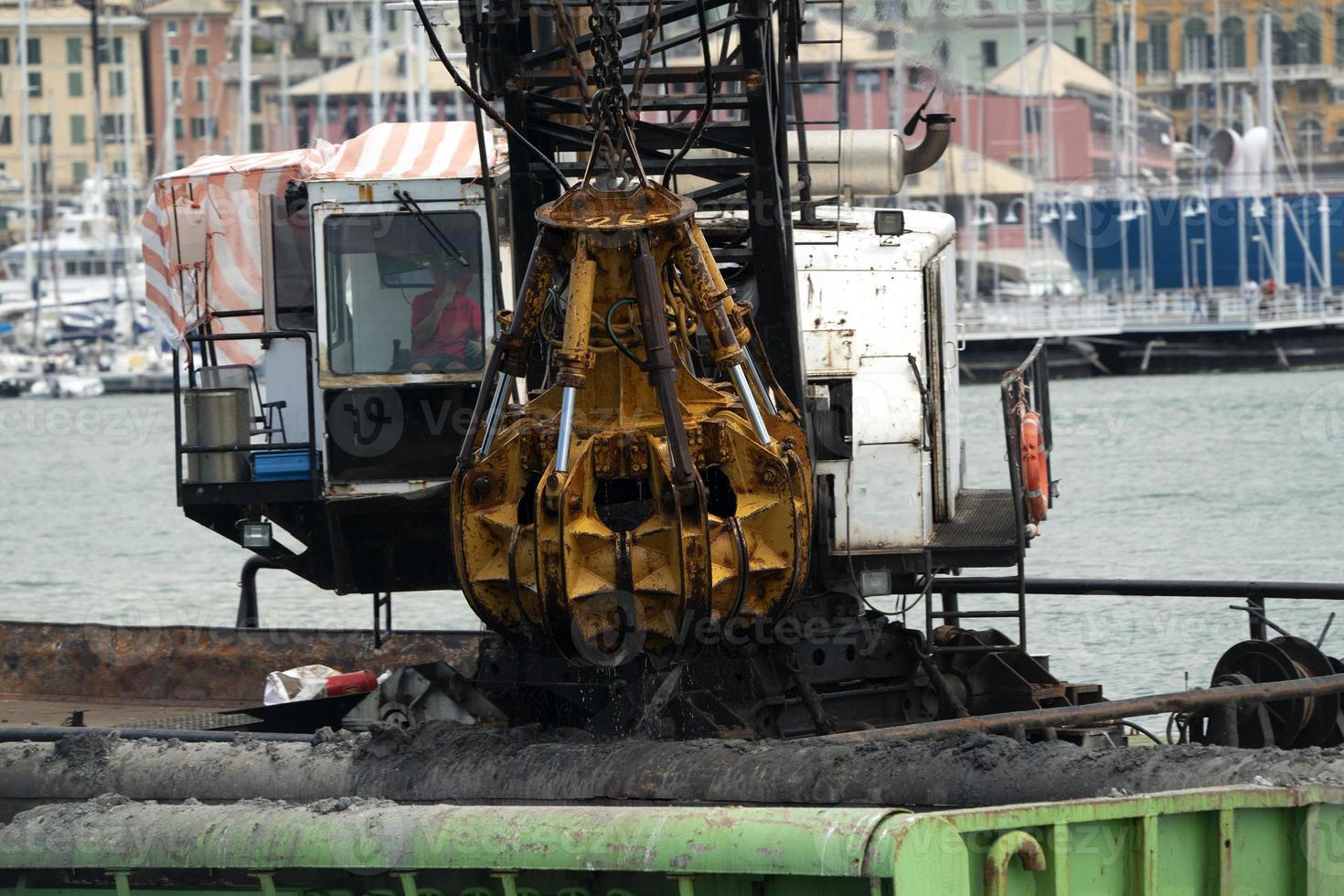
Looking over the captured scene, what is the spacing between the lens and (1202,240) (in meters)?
87.9

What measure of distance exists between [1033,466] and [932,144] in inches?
106

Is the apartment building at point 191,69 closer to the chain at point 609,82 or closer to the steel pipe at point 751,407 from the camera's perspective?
the chain at point 609,82

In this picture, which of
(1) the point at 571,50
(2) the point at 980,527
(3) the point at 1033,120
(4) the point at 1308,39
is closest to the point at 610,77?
(1) the point at 571,50

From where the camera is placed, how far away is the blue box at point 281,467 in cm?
1278

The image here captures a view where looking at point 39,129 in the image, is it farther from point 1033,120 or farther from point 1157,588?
point 1157,588

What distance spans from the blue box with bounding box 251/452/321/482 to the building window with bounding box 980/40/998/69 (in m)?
76.6

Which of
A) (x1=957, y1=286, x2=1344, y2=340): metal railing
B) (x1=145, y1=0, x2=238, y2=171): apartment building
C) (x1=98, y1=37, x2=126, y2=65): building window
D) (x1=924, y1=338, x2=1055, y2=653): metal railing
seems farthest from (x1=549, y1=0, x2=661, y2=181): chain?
(x1=98, y1=37, x2=126, y2=65): building window

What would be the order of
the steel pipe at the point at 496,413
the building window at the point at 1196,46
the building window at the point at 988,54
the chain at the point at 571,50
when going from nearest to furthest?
1. the chain at the point at 571,50
2. the steel pipe at the point at 496,413
3. the building window at the point at 988,54
4. the building window at the point at 1196,46

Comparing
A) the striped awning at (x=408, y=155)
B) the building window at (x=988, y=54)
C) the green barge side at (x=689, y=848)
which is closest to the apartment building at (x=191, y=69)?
the building window at (x=988, y=54)

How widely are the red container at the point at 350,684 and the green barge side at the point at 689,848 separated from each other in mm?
4489

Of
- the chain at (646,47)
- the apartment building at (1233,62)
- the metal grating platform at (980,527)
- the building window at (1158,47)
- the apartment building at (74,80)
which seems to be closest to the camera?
the chain at (646,47)

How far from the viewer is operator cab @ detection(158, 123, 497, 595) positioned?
495 inches

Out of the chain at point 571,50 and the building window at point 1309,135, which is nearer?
the chain at point 571,50

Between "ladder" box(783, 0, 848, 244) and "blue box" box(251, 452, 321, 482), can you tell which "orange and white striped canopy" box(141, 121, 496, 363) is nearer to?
"blue box" box(251, 452, 321, 482)
